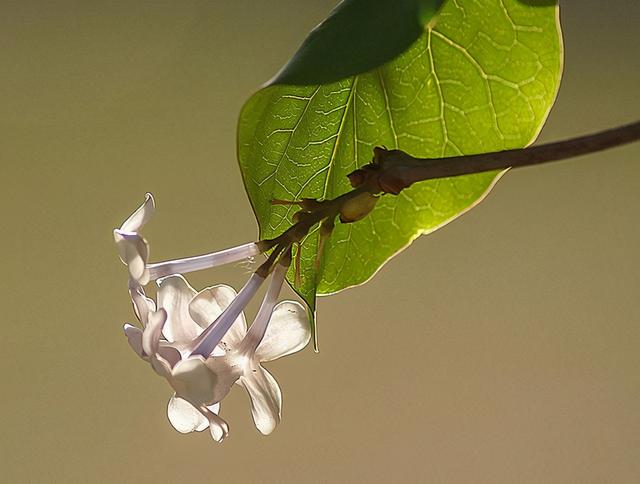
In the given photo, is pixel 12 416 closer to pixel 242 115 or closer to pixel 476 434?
pixel 476 434

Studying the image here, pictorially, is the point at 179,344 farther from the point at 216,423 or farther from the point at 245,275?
the point at 245,275

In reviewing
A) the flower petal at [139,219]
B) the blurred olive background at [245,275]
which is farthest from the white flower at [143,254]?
the blurred olive background at [245,275]

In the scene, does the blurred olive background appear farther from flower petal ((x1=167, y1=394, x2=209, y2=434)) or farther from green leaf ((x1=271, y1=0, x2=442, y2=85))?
green leaf ((x1=271, y1=0, x2=442, y2=85))

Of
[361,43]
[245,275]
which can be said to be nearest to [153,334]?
[361,43]

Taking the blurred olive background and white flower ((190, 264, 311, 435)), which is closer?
white flower ((190, 264, 311, 435))

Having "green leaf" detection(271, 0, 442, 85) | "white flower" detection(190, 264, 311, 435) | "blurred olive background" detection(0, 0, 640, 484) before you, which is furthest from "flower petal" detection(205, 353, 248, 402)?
"blurred olive background" detection(0, 0, 640, 484)

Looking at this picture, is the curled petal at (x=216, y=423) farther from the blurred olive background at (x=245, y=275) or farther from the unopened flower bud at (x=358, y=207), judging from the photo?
the blurred olive background at (x=245, y=275)
